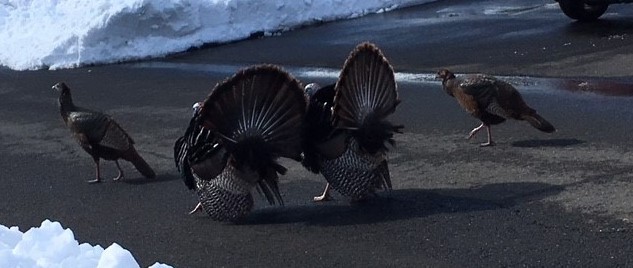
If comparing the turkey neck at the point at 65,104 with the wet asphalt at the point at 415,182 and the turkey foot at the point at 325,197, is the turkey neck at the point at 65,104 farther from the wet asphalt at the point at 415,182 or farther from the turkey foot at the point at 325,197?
the turkey foot at the point at 325,197

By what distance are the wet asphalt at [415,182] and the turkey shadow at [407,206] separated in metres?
0.01

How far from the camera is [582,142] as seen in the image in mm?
8594

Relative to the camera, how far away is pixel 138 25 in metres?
17.3

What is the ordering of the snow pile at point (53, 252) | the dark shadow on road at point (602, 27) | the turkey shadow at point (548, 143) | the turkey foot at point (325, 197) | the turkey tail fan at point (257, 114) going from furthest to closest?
the dark shadow on road at point (602, 27) < the turkey shadow at point (548, 143) < the turkey foot at point (325, 197) < the turkey tail fan at point (257, 114) < the snow pile at point (53, 252)

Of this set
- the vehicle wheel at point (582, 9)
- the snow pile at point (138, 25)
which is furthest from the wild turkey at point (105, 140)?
the vehicle wheel at point (582, 9)

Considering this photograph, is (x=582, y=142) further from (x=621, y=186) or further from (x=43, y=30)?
(x=43, y=30)

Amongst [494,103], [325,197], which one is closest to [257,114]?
[325,197]

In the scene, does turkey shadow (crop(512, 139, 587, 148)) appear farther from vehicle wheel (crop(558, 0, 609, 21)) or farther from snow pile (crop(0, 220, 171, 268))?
vehicle wheel (crop(558, 0, 609, 21))

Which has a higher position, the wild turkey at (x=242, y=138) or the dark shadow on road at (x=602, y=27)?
the wild turkey at (x=242, y=138)

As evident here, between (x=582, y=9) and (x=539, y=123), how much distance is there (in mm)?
7118

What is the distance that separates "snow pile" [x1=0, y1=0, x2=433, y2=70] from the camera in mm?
16594

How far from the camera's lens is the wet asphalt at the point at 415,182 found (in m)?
6.45

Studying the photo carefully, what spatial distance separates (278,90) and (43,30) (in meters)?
11.8

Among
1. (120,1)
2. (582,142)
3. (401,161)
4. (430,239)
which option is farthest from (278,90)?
(120,1)
